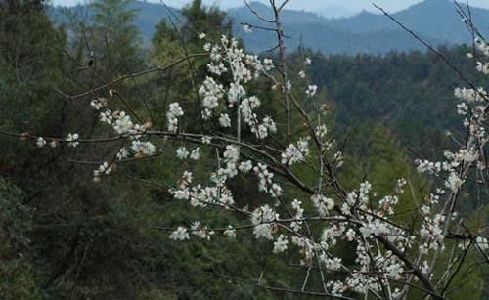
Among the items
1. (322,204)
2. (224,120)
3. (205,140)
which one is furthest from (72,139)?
(322,204)

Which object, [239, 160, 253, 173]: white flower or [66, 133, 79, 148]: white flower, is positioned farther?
[239, 160, 253, 173]: white flower

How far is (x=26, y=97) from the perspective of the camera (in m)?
8.03

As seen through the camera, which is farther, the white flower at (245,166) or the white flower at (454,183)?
the white flower at (454,183)

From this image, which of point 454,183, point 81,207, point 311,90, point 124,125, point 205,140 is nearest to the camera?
point 205,140

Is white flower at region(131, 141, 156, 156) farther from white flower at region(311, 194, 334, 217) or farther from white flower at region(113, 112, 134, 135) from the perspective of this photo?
white flower at region(311, 194, 334, 217)

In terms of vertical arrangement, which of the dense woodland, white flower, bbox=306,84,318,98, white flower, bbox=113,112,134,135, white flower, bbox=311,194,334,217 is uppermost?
white flower, bbox=306,84,318,98

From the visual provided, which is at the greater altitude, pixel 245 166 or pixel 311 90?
pixel 311 90

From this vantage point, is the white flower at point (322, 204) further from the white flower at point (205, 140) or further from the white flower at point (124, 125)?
the white flower at point (124, 125)

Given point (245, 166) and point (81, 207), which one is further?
point (81, 207)

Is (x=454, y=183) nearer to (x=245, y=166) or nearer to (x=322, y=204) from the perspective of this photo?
(x=322, y=204)

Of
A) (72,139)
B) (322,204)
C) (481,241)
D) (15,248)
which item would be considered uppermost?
(72,139)

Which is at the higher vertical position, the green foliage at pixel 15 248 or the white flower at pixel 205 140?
the white flower at pixel 205 140

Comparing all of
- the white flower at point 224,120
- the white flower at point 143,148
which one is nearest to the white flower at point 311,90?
the white flower at point 224,120

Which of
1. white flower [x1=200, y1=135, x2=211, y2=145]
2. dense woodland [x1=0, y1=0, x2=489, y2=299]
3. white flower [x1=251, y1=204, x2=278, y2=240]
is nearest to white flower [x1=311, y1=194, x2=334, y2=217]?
white flower [x1=251, y1=204, x2=278, y2=240]
